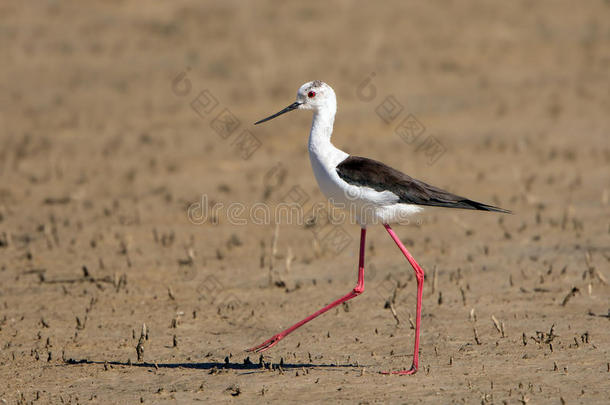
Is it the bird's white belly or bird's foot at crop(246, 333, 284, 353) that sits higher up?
the bird's white belly

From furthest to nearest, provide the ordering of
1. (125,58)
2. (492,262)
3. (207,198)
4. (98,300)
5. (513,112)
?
(125,58)
(513,112)
(207,198)
(492,262)
(98,300)

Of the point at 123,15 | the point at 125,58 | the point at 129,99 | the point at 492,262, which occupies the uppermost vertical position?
the point at 123,15

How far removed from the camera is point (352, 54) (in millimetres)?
17484

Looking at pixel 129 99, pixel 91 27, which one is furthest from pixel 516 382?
pixel 91 27

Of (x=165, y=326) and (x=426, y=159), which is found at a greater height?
(x=426, y=159)

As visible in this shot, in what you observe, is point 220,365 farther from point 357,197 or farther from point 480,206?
point 480,206

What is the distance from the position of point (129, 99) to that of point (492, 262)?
9.20 meters

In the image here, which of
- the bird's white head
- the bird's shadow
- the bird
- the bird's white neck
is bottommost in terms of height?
the bird's shadow

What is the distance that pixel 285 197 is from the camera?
10125 millimetres

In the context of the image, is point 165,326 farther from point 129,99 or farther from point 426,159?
point 129,99

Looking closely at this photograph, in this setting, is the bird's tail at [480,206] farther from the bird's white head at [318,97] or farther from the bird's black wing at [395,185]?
the bird's white head at [318,97]

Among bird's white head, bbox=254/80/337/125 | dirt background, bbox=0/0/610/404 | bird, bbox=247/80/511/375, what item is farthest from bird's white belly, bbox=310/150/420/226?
dirt background, bbox=0/0/610/404

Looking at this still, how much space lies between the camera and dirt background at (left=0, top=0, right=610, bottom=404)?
530cm

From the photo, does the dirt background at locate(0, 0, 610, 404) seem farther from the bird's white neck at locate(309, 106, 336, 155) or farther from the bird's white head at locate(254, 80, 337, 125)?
the bird's white head at locate(254, 80, 337, 125)
